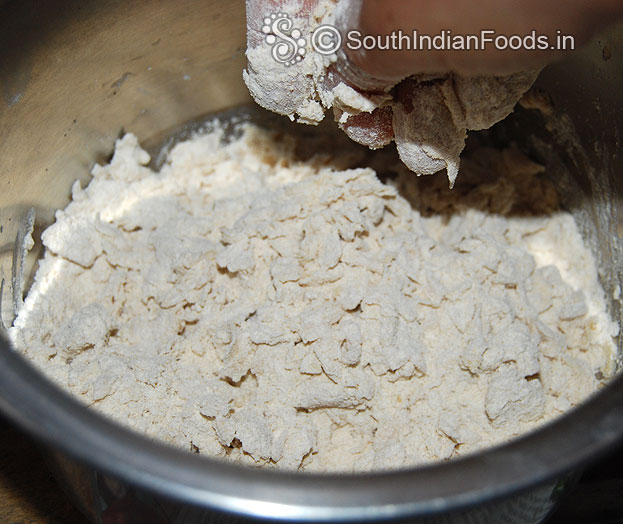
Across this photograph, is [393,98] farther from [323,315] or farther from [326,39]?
[323,315]

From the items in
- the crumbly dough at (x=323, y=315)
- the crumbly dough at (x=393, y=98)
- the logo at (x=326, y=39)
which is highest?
the logo at (x=326, y=39)

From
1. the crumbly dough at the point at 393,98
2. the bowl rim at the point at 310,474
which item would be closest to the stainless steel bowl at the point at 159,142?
the bowl rim at the point at 310,474

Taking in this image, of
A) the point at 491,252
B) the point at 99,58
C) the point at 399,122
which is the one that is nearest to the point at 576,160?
the point at 491,252

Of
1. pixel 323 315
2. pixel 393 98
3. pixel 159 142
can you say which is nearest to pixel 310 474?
pixel 323 315

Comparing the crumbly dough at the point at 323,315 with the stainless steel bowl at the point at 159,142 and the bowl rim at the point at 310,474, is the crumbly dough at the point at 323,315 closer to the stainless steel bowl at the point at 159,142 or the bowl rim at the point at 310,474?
the stainless steel bowl at the point at 159,142

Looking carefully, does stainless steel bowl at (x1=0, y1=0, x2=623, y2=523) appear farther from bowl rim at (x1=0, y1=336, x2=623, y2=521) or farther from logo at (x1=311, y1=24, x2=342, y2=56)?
logo at (x1=311, y1=24, x2=342, y2=56)

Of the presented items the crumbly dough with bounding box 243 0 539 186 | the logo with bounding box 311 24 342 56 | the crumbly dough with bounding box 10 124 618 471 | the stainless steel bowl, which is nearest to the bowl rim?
the stainless steel bowl

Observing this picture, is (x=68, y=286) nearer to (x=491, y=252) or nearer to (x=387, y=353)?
(x=387, y=353)
